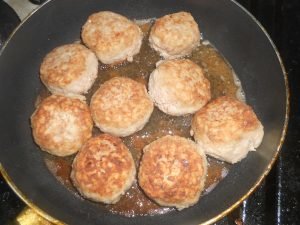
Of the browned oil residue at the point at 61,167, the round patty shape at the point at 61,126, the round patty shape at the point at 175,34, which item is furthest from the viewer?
the round patty shape at the point at 175,34

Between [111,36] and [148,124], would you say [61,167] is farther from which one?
[111,36]

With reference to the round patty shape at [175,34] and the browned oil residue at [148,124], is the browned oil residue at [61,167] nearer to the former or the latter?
the browned oil residue at [148,124]

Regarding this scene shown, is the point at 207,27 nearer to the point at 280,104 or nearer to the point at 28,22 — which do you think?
the point at 280,104

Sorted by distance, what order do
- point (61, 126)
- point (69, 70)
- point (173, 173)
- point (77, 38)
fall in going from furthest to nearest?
point (77, 38), point (69, 70), point (61, 126), point (173, 173)

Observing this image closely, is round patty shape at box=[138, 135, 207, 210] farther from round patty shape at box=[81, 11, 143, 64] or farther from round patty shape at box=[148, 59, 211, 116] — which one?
round patty shape at box=[81, 11, 143, 64]

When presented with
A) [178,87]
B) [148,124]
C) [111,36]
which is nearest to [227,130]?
[178,87]

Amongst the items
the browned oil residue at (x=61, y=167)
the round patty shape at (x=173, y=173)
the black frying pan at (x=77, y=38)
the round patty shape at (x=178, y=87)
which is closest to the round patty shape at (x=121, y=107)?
the round patty shape at (x=178, y=87)
